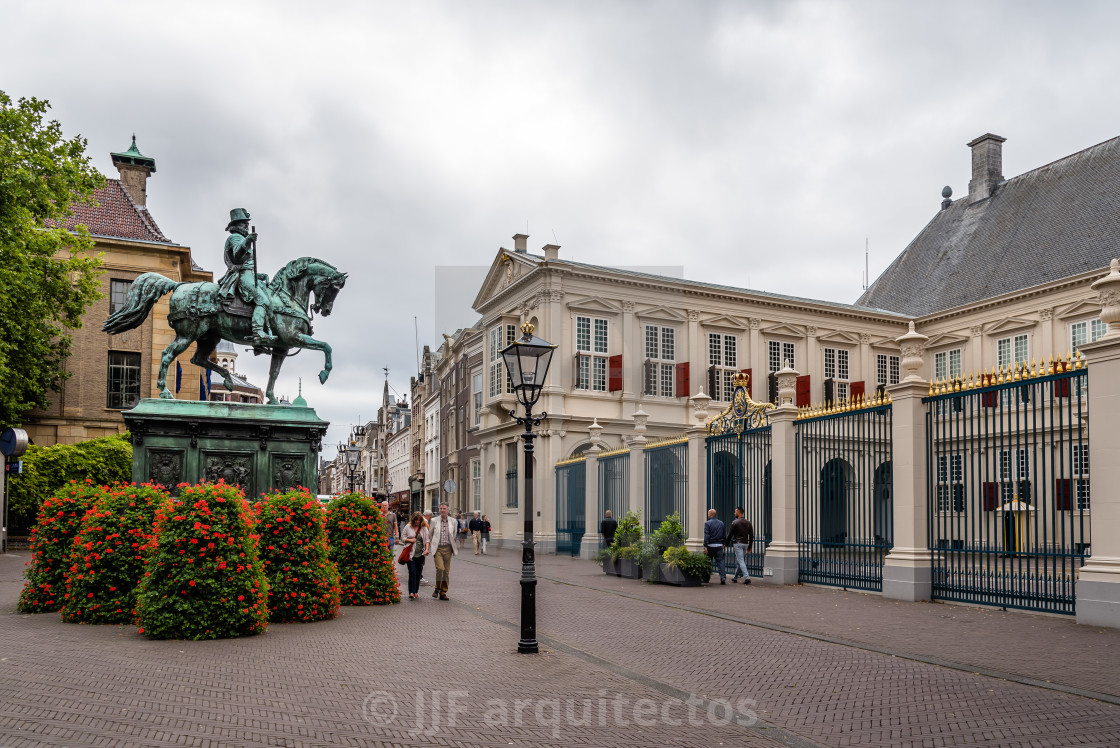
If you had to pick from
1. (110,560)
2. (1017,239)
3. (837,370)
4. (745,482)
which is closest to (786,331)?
(837,370)

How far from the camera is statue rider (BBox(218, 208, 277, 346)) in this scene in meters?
14.5

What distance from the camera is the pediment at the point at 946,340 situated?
40.5m

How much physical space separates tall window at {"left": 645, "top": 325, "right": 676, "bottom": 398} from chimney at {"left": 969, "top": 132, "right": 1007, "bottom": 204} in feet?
62.0

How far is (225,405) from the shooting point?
14.9 meters

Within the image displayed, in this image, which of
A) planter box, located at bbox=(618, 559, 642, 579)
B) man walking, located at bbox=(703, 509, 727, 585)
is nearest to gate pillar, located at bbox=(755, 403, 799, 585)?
man walking, located at bbox=(703, 509, 727, 585)

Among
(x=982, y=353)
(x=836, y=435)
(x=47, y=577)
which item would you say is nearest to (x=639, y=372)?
(x=982, y=353)

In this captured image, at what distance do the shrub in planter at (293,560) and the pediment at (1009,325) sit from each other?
33.4 meters

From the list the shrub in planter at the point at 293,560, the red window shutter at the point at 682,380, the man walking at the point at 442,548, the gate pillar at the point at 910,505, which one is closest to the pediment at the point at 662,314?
the red window shutter at the point at 682,380

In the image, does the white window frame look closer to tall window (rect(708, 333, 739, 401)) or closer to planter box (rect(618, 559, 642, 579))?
tall window (rect(708, 333, 739, 401))

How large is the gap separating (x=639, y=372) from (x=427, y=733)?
31661 mm

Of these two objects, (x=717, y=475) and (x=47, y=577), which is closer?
(x=47, y=577)

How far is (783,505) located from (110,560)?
39.0 ft

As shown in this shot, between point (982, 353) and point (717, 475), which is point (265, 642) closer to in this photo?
point (717, 475)

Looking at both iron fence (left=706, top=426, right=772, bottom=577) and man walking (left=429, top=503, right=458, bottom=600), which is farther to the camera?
iron fence (left=706, top=426, right=772, bottom=577)
